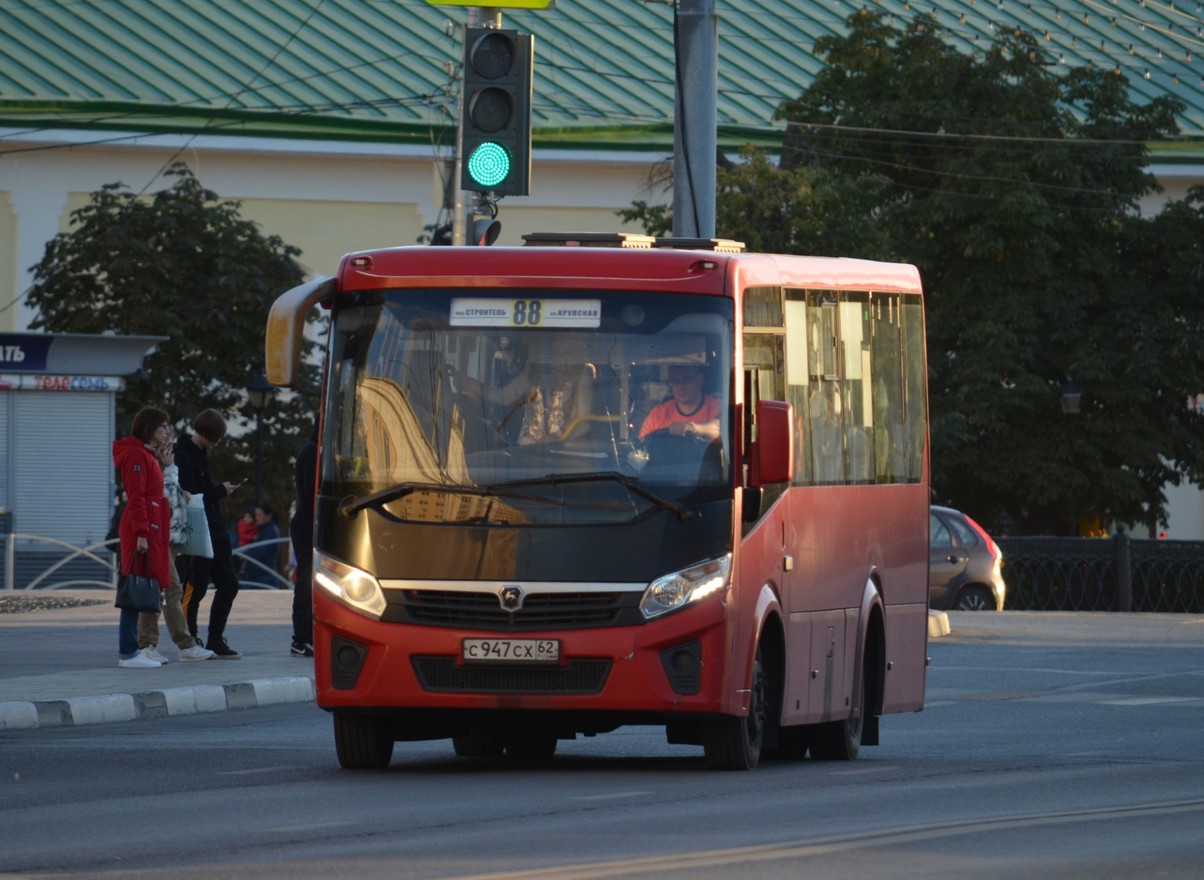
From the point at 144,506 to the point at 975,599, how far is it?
16.8 metres

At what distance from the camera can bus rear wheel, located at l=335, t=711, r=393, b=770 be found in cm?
1294

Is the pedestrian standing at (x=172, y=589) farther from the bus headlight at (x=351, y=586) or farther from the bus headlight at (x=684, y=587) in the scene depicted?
the bus headlight at (x=684, y=587)

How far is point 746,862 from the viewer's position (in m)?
9.05

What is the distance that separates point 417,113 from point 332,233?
107 inches

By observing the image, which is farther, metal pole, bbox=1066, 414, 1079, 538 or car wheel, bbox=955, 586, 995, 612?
metal pole, bbox=1066, 414, 1079, 538

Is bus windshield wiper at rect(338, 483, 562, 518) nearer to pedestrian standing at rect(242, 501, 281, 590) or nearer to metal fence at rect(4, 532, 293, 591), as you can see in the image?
metal fence at rect(4, 532, 293, 591)

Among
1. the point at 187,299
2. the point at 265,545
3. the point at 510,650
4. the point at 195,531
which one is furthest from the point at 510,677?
the point at 187,299

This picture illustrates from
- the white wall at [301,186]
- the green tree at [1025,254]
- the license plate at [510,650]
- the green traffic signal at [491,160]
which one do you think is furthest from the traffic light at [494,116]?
the white wall at [301,186]

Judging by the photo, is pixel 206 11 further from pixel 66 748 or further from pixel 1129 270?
pixel 66 748

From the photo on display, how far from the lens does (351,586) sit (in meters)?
12.5

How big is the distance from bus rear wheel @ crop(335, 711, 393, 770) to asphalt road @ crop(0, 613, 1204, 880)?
171mm

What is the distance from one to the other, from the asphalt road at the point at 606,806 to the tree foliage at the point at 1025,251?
83.7 feet

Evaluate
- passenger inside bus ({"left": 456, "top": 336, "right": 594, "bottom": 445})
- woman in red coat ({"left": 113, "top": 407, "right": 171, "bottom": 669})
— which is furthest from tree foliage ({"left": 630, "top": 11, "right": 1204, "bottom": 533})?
passenger inside bus ({"left": 456, "top": 336, "right": 594, "bottom": 445})

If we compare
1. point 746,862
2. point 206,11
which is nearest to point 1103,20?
point 206,11
